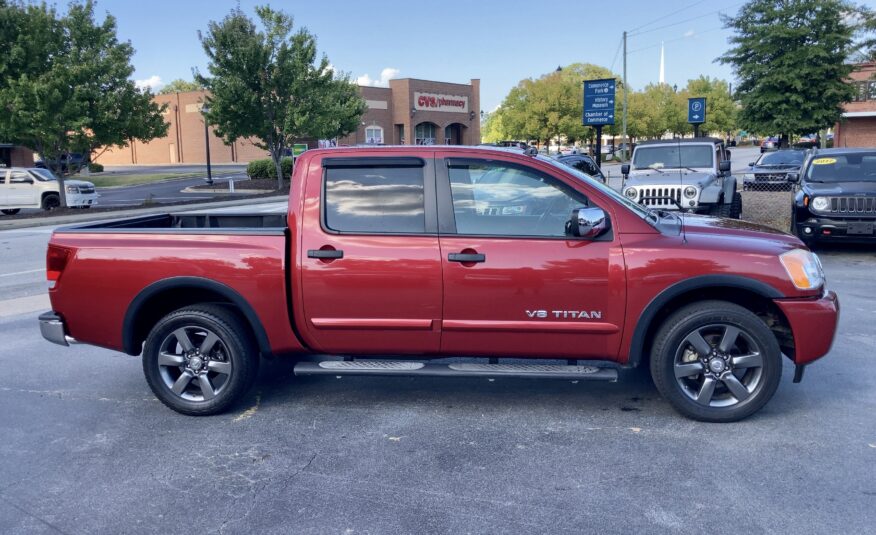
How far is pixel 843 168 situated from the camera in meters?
12.4

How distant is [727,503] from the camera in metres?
3.71

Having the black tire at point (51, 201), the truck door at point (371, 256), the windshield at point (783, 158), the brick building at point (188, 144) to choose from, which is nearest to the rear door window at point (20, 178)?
the black tire at point (51, 201)

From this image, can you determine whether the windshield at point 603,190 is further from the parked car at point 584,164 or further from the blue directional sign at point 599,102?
the blue directional sign at point 599,102

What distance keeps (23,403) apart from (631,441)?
4388mm

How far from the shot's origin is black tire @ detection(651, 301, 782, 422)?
4594 mm

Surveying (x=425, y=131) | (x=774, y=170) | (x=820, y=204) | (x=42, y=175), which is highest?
(x=425, y=131)

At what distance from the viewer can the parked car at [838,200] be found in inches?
439

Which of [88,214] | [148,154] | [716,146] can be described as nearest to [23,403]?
[716,146]

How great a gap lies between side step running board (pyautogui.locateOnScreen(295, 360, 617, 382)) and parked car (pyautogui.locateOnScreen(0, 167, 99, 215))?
76.9ft

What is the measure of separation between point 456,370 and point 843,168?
34.2ft

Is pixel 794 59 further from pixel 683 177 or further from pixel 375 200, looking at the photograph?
pixel 375 200

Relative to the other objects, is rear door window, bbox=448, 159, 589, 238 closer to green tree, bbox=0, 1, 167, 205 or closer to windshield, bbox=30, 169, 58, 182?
green tree, bbox=0, 1, 167, 205

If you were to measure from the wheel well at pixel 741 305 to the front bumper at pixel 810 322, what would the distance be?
0.07m

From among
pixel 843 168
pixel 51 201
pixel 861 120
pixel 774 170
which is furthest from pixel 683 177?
pixel 861 120
